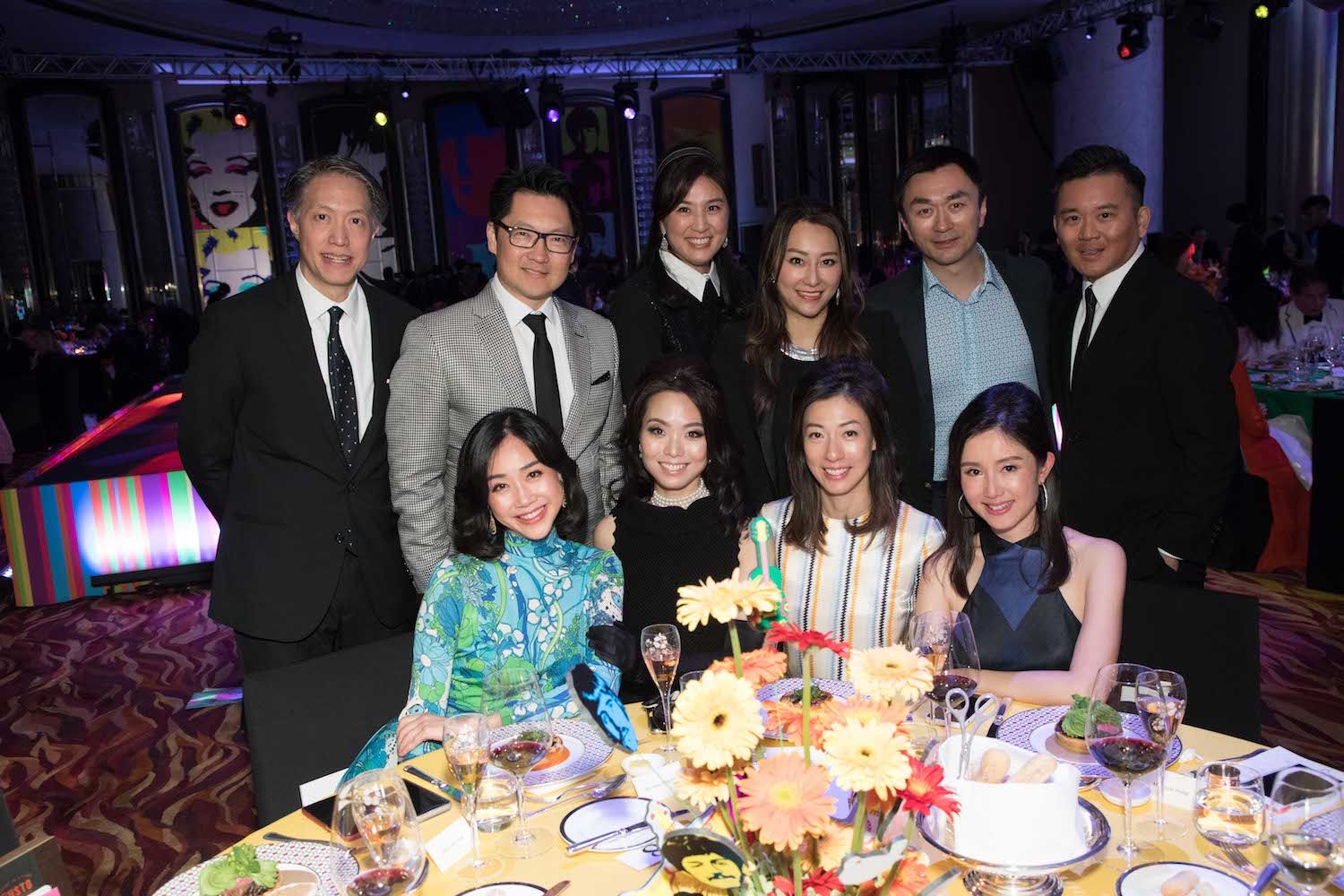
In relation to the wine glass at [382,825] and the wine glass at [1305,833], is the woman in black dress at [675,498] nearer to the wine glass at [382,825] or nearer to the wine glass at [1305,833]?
the wine glass at [382,825]

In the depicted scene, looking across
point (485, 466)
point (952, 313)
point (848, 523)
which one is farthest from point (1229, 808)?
point (952, 313)

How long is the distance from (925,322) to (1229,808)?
1.80 metres

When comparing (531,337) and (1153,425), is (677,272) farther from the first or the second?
(1153,425)

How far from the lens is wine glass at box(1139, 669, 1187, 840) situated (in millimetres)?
1451

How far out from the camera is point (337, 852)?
53.5 inches

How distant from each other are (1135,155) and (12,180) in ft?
39.6

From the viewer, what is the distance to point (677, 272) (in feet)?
9.98

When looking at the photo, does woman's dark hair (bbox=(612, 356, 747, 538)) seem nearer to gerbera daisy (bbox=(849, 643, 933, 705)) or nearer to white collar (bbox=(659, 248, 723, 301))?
white collar (bbox=(659, 248, 723, 301))

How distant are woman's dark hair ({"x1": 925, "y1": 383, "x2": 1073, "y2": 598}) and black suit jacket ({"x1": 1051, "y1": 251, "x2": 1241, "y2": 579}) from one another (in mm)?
503

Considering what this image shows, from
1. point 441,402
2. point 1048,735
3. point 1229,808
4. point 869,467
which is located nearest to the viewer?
point 1229,808

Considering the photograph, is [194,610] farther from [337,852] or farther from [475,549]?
[337,852]

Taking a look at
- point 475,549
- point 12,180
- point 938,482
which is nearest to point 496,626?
point 475,549

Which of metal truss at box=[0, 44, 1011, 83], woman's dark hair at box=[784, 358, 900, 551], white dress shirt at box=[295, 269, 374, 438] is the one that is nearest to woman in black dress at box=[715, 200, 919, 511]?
woman's dark hair at box=[784, 358, 900, 551]

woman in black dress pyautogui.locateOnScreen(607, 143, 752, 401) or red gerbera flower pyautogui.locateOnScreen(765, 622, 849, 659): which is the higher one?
woman in black dress pyautogui.locateOnScreen(607, 143, 752, 401)
